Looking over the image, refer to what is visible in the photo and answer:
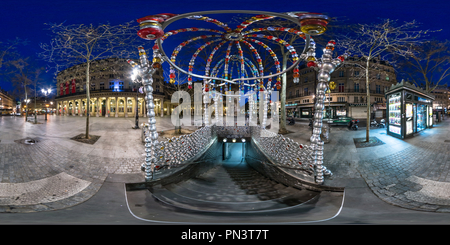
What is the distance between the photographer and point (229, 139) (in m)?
8.37

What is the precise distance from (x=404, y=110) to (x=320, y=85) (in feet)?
12.3

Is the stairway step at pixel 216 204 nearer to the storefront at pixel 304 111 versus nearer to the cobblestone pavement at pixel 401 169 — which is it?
the cobblestone pavement at pixel 401 169

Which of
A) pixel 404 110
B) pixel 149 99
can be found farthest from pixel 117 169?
pixel 404 110

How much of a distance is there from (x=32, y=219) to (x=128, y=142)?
101 inches

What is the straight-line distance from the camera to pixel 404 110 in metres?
4.52

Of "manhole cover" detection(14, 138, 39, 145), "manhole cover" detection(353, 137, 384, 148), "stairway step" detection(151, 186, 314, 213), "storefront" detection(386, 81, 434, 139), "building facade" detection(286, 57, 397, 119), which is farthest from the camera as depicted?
"building facade" detection(286, 57, 397, 119)

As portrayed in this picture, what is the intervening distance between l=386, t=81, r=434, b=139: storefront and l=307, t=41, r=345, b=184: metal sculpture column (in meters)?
2.94

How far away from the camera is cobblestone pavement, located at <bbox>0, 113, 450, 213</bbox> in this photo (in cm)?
220

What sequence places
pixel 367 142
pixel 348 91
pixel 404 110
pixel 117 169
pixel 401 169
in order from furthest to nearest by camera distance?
1. pixel 348 91
2. pixel 404 110
3. pixel 367 142
4. pixel 117 169
5. pixel 401 169

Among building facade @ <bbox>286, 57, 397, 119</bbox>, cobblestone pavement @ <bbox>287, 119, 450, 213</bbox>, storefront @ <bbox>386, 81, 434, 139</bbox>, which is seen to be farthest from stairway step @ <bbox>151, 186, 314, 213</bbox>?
storefront @ <bbox>386, 81, 434, 139</bbox>

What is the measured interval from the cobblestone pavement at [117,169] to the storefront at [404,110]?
0.65 m

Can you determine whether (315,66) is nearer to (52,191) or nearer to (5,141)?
(52,191)

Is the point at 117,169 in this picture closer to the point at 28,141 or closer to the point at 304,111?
the point at 28,141

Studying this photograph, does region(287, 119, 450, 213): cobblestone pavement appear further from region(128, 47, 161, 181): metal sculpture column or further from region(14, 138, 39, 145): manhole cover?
region(14, 138, 39, 145): manhole cover
